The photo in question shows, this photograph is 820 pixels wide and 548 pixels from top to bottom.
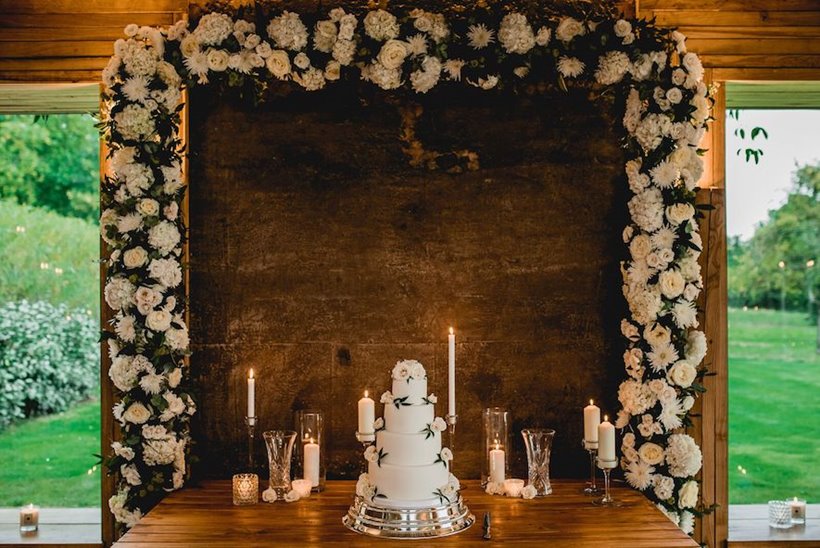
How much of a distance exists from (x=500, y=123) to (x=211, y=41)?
1648 millimetres

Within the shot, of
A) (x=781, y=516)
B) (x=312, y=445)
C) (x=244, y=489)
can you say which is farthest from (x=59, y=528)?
(x=781, y=516)

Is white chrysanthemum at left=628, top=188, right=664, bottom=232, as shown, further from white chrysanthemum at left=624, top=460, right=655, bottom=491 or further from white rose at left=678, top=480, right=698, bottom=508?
white rose at left=678, top=480, right=698, bottom=508

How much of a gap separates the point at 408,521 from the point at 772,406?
3.02m

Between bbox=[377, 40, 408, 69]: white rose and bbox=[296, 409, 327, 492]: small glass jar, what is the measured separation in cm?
188

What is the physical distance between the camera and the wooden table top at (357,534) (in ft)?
11.1

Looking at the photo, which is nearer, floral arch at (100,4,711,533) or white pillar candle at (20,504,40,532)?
floral arch at (100,4,711,533)

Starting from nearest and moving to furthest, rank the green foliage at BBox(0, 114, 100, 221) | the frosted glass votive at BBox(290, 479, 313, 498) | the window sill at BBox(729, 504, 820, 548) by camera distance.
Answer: the frosted glass votive at BBox(290, 479, 313, 498) < the window sill at BBox(729, 504, 820, 548) < the green foliage at BBox(0, 114, 100, 221)

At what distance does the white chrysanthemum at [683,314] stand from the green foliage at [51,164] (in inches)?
169

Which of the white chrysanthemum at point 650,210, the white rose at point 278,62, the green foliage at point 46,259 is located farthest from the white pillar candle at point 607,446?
the green foliage at point 46,259

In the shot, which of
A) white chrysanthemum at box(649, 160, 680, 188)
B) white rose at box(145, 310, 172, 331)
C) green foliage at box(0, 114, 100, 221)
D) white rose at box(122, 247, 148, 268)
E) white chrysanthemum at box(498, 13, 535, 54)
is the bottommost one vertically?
white rose at box(145, 310, 172, 331)

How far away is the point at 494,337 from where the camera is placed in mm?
4402

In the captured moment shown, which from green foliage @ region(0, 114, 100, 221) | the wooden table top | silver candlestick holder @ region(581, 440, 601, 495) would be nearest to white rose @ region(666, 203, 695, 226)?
silver candlestick holder @ region(581, 440, 601, 495)

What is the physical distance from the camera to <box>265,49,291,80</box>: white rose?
13.2ft

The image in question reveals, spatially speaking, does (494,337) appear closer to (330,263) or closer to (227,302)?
(330,263)
